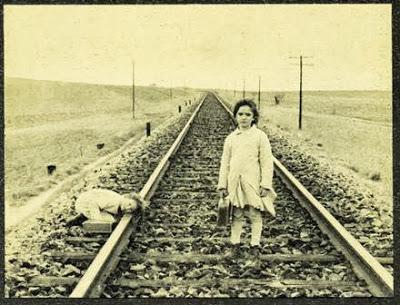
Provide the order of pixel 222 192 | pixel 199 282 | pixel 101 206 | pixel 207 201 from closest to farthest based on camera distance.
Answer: pixel 199 282
pixel 222 192
pixel 101 206
pixel 207 201

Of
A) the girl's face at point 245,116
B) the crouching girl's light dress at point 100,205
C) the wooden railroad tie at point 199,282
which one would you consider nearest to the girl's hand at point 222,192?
the girl's face at point 245,116

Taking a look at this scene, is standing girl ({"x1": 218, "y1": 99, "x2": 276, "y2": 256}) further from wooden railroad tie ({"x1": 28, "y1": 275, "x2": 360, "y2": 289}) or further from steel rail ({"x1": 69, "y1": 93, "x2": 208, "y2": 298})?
steel rail ({"x1": 69, "y1": 93, "x2": 208, "y2": 298})

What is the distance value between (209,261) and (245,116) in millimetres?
1233

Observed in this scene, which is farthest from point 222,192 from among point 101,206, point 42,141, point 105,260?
point 42,141

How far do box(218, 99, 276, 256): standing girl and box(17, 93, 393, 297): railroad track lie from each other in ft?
0.92

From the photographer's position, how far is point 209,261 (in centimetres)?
424

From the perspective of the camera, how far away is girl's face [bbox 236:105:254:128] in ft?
14.0

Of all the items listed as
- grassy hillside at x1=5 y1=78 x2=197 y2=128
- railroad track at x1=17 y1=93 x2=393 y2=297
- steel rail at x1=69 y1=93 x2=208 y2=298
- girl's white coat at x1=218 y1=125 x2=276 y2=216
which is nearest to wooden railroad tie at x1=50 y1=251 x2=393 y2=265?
railroad track at x1=17 y1=93 x2=393 y2=297

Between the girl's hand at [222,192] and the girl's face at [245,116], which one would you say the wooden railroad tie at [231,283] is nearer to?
the girl's hand at [222,192]

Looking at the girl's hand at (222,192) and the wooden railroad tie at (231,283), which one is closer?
the wooden railroad tie at (231,283)

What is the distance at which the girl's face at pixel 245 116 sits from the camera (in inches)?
168

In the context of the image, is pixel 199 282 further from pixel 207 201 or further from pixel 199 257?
pixel 207 201

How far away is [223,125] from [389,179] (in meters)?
8.79

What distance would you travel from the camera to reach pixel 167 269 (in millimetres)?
4129
